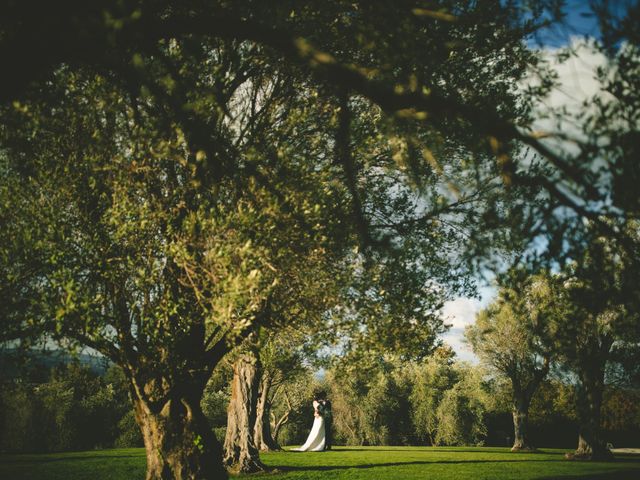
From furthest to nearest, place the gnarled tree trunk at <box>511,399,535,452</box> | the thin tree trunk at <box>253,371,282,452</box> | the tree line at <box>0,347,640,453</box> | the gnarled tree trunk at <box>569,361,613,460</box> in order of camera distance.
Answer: the tree line at <box>0,347,640,453</box>, the gnarled tree trunk at <box>511,399,535,452</box>, the thin tree trunk at <box>253,371,282,452</box>, the gnarled tree trunk at <box>569,361,613,460</box>

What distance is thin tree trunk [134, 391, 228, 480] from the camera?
1323 centimetres

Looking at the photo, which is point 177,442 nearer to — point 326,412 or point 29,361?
point 29,361

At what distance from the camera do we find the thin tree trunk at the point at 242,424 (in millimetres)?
23359

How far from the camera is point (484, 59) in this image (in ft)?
45.4

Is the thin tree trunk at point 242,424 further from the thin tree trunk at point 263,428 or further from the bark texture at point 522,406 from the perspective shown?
Answer: the bark texture at point 522,406

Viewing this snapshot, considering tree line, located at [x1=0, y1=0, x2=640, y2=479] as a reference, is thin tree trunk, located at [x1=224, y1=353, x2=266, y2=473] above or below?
below

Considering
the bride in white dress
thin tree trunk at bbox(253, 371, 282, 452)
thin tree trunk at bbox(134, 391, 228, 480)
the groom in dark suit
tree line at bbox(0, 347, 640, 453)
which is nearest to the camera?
thin tree trunk at bbox(134, 391, 228, 480)

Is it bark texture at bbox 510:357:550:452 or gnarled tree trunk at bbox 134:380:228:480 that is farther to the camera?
bark texture at bbox 510:357:550:452

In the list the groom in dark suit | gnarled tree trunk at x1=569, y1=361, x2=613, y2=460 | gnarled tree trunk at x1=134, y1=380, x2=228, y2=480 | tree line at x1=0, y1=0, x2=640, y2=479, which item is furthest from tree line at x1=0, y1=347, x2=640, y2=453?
tree line at x1=0, y1=0, x2=640, y2=479

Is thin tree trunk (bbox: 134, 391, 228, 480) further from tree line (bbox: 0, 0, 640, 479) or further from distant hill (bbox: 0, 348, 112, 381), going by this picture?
distant hill (bbox: 0, 348, 112, 381)

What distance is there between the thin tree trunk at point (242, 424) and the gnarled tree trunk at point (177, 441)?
8.79m

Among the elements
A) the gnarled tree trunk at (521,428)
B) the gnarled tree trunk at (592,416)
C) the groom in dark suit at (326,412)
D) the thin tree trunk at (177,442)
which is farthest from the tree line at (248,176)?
the gnarled tree trunk at (521,428)

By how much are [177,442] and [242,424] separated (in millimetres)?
11738

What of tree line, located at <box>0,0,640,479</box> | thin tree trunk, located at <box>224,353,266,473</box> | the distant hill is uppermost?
tree line, located at <box>0,0,640,479</box>
